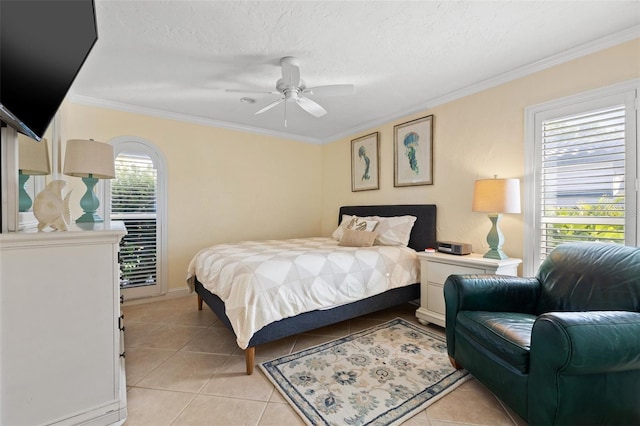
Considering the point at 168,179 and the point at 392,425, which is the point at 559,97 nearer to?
the point at 392,425

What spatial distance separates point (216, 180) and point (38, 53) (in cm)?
287

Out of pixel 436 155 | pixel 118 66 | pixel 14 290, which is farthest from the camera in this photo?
pixel 436 155

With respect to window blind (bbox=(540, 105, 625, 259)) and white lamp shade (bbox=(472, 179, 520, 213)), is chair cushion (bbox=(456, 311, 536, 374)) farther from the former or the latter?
window blind (bbox=(540, 105, 625, 259))

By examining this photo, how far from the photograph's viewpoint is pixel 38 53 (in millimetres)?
1120

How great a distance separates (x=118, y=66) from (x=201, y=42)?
953 millimetres

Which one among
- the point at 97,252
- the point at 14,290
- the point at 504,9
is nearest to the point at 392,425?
the point at 97,252

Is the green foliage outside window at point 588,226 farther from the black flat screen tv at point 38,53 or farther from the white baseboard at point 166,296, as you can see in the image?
the white baseboard at point 166,296

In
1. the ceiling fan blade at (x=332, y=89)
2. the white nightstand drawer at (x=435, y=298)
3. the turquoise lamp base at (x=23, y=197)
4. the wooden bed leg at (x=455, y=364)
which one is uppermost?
the ceiling fan blade at (x=332, y=89)

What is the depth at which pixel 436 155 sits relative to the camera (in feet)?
10.6

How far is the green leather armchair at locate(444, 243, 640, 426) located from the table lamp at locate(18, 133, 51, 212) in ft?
9.27

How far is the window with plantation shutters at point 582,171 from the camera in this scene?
198 cm

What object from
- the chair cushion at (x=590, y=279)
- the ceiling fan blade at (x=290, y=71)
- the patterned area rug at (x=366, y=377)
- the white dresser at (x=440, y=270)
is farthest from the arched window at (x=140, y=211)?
the chair cushion at (x=590, y=279)

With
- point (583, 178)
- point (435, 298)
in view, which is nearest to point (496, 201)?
point (583, 178)

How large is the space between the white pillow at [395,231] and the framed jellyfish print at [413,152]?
52 centimetres
